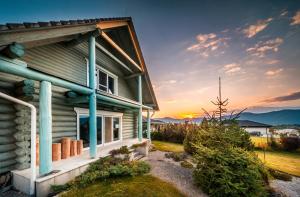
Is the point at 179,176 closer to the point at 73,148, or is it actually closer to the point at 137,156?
the point at 137,156

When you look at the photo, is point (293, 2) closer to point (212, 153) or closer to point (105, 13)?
point (212, 153)

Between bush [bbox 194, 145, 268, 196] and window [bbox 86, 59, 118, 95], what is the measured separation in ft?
22.2

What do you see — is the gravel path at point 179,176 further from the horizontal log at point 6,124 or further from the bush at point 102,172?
the horizontal log at point 6,124

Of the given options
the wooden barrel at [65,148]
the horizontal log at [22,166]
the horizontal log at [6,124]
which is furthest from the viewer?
the wooden barrel at [65,148]

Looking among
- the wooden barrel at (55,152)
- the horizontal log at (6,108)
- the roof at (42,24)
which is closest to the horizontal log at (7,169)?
the wooden barrel at (55,152)

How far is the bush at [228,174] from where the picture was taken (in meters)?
4.23

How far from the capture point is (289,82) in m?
11.5

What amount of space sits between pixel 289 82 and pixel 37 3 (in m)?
17.6

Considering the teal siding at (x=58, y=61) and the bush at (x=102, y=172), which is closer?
the bush at (x=102, y=172)

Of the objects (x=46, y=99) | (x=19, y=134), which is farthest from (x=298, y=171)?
(x=19, y=134)

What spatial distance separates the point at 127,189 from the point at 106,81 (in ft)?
24.1

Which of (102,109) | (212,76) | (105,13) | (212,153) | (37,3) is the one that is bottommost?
(212,153)

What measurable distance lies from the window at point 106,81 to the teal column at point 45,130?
192 inches

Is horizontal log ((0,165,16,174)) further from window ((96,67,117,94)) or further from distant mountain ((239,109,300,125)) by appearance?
distant mountain ((239,109,300,125))
